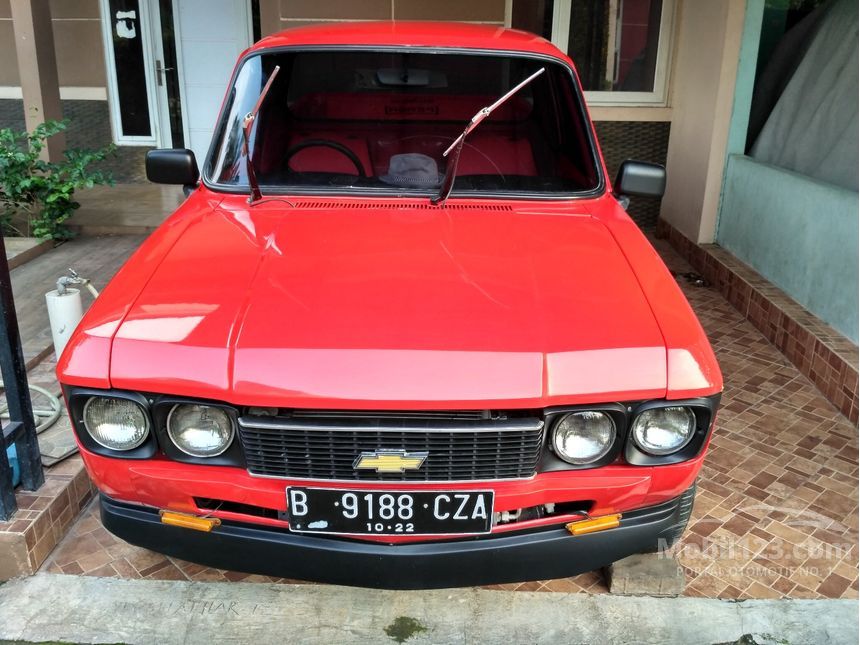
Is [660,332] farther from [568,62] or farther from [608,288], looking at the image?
[568,62]

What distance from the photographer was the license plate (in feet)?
6.93

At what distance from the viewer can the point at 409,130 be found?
11.8 feet

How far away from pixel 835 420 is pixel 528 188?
2.30m

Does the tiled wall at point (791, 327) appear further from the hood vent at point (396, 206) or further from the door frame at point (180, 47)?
the door frame at point (180, 47)

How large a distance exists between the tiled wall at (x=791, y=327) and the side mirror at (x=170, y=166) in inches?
139

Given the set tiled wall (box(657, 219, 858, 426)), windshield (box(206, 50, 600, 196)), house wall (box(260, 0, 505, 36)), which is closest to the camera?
windshield (box(206, 50, 600, 196))

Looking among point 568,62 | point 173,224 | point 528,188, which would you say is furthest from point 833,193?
point 173,224

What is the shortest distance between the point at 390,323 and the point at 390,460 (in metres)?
0.38

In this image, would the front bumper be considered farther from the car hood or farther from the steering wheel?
the steering wheel

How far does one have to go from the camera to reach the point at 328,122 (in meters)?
3.83

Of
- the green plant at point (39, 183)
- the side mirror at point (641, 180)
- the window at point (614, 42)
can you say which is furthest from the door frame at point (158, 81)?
the side mirror at point (641, 180)

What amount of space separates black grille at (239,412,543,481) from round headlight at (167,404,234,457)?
9 cm

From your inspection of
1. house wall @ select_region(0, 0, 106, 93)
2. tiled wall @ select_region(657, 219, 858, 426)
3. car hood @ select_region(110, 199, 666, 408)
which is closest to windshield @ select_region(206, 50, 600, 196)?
car hood @ select_region(110, 199, 666, 408)

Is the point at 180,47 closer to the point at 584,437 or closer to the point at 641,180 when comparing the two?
the point at 641,180
